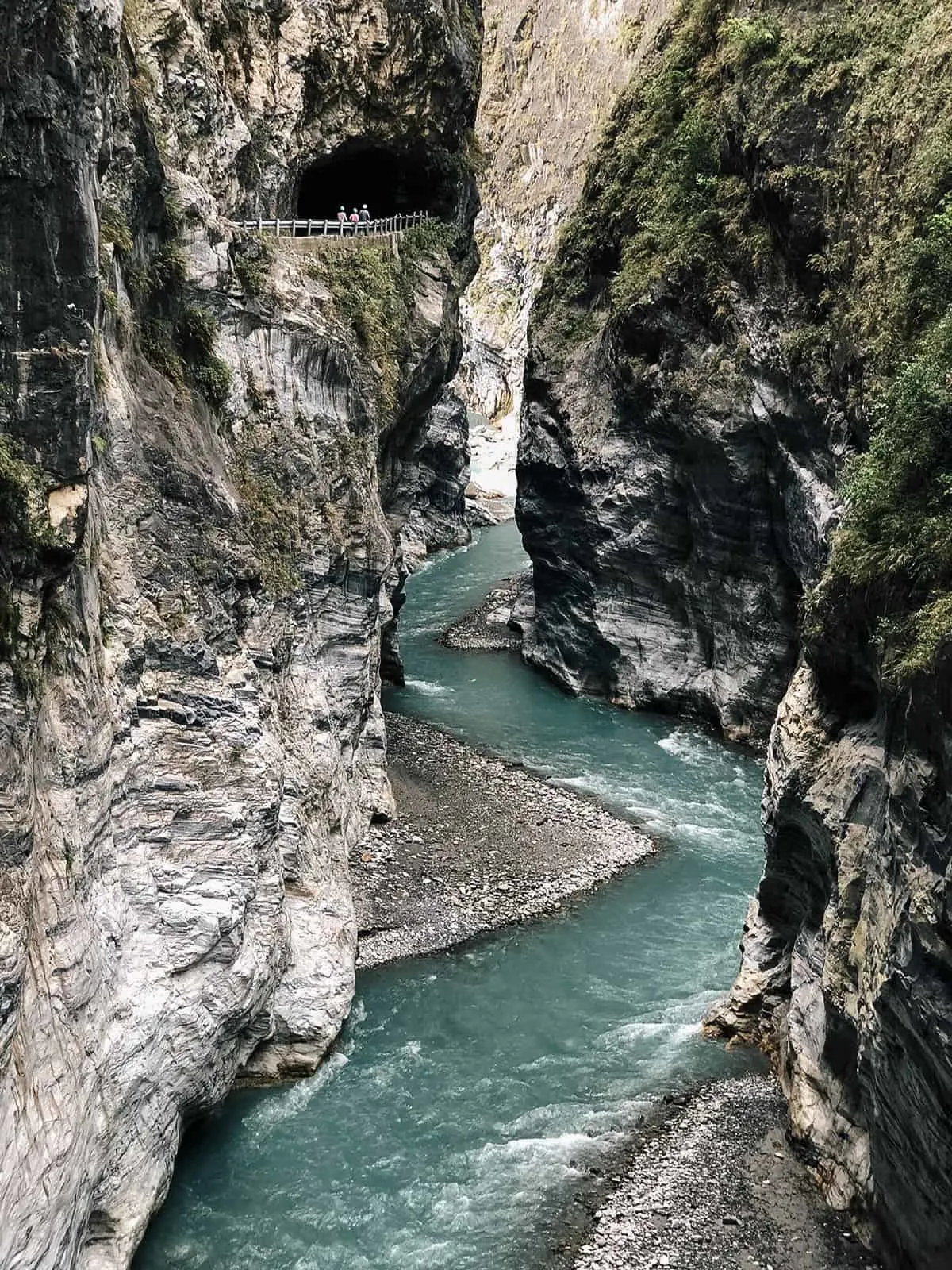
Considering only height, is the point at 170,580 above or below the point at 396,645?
above

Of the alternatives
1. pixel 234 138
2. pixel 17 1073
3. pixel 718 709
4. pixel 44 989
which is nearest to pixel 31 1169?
pixel 17 1073

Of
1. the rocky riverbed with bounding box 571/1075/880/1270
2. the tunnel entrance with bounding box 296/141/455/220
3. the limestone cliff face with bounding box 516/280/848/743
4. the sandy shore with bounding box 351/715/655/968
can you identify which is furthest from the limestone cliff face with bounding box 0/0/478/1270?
the limestone cliff face with bounding box 516/280/848/743

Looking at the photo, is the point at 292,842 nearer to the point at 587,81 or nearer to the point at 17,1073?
the point at 17,1073

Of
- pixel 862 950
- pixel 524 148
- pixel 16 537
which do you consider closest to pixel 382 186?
pixel 16 537

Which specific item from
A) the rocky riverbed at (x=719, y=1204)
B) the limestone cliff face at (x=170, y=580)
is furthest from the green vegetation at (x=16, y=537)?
the rocky riverbed at (x=719, y=1204)

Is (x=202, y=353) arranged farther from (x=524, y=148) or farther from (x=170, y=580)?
(x=524, y=148)

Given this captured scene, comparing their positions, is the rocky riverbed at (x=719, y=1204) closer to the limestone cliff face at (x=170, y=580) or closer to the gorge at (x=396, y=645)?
the gorge at (x=396, y=645)
